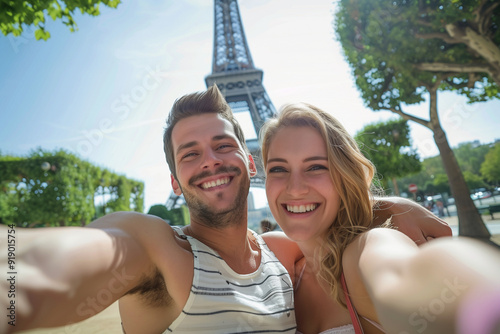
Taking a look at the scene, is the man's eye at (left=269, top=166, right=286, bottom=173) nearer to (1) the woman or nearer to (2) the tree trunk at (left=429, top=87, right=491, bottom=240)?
(1) the woman

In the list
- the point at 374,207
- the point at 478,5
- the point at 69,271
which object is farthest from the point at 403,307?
the point at 478,5

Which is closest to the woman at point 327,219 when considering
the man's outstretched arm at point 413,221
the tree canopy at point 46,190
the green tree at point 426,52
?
the man's outstretched arm at point 413,221

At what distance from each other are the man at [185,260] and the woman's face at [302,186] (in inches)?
16.4

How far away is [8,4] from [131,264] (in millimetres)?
4251

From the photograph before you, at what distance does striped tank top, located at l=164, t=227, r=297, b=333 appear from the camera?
1.67 metres

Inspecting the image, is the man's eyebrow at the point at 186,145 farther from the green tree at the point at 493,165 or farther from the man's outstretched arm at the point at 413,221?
the green tree at the point at 493,165

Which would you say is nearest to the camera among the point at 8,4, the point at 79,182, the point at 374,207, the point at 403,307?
the point at 403,307

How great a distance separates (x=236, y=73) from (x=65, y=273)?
30.4 metres

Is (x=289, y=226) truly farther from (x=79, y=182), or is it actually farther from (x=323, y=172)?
(x=79, y=182)

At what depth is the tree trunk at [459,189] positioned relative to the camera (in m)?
10.9

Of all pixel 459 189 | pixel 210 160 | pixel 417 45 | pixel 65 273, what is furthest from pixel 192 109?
pixel 459 189

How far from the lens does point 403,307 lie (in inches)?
35.1

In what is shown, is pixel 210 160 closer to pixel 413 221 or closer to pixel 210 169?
pixel 210 169

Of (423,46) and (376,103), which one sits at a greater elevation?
(423,46)
